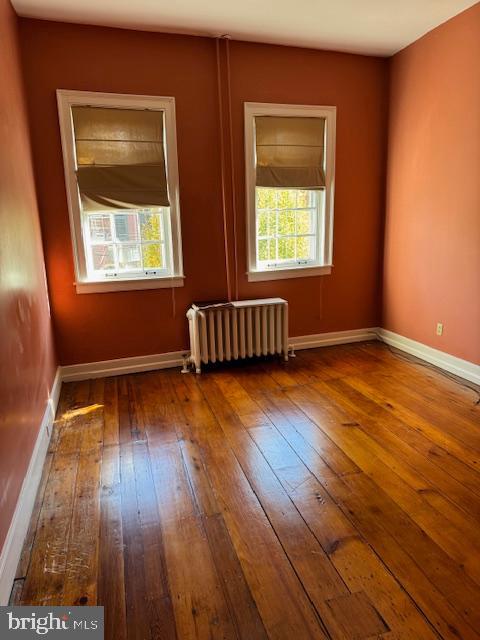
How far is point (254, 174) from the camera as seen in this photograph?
3986 mm

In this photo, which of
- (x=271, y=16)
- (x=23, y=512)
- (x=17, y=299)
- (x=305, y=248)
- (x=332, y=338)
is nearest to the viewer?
(x=23, y=512)

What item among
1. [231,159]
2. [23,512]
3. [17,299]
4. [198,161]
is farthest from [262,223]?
[23,512]

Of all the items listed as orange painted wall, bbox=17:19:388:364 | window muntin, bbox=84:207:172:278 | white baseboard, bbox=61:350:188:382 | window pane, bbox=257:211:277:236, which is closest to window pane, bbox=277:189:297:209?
window pane, bbox=257:211:277:236

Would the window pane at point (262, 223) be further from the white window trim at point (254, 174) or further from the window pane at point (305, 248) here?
the window pane at point (305, 248)

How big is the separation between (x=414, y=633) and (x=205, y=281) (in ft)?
10.3

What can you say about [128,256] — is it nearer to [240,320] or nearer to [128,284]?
[128,284]

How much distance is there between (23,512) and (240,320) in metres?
2.41

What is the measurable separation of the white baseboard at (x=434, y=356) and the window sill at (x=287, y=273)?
1.01m

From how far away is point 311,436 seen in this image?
276cm

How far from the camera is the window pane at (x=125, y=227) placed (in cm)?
375

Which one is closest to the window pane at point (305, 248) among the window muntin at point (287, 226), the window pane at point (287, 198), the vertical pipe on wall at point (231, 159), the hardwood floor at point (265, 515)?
the window muntin at point (287, 226)

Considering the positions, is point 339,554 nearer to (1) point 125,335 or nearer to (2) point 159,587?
(2) point 159,587

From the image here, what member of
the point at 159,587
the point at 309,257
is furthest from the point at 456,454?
the point at 309,257

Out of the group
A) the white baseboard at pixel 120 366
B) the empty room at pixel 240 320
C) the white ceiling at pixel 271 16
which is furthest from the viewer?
the white baseboard at pixel 120 366
